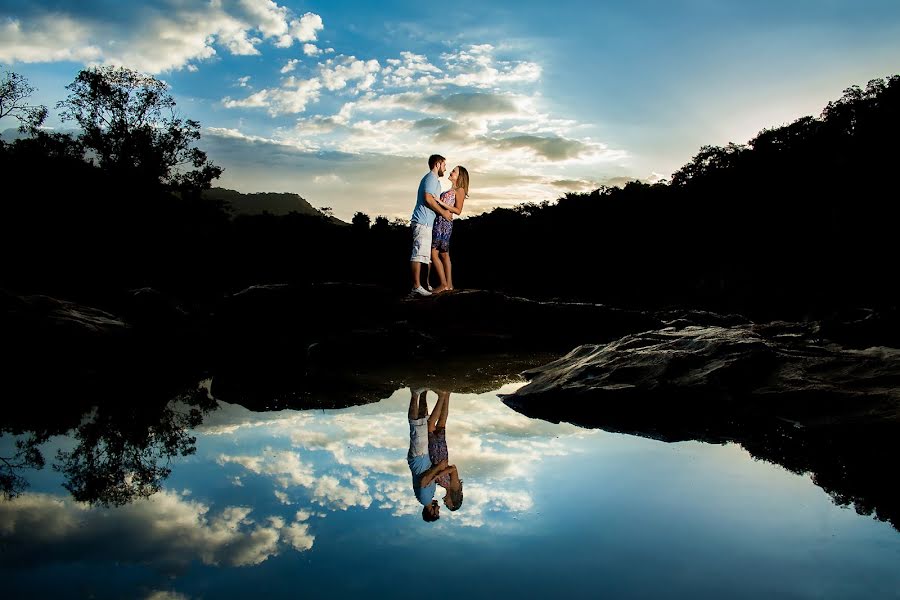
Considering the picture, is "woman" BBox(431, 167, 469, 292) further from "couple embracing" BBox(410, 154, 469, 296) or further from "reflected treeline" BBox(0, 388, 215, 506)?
"reflected treeline" BBox(0, 388, 215, 506)

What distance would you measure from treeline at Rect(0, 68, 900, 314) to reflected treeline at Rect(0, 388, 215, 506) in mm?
21984

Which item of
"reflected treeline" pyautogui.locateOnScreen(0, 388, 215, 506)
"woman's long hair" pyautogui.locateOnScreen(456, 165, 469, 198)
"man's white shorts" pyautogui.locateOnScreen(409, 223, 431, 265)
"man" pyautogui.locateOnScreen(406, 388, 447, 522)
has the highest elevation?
"woman's long hair" pyautogui.locateOnScreen(456, 165, 469, 198)

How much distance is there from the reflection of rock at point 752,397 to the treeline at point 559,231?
2266 cm

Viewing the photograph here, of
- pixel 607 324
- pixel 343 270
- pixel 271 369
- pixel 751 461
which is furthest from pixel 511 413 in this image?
pixel 343 270

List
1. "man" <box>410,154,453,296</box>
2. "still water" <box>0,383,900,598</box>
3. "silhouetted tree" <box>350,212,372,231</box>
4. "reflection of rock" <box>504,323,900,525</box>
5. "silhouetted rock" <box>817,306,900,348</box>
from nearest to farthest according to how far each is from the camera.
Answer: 1. "still water" <box>0,383,900,598</box>
2. "reflection of rock" <box>504,323,900,525</box>
3. "silhouetted rock" <box>817,306,900,348</box>
4. "man" <box>410,154,453,296</box>
5. "silhouetted tree" <box>350,212,372,231</box>

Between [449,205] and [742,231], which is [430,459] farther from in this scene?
[742,231]

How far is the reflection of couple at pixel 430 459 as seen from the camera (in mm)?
3230

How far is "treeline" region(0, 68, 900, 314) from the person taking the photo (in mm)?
31062

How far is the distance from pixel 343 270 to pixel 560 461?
3971 centimetres

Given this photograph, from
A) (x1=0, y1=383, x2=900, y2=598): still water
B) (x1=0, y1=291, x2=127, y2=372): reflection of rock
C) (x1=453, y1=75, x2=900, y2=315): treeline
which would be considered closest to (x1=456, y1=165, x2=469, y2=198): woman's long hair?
(x1=0, y1=291, x2=127, y2=372): reflection of rock

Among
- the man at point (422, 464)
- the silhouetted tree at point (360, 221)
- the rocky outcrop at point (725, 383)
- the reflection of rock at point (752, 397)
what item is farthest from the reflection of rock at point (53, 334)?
the silhouetted tree at point (360, 221)

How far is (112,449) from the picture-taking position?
14.4ft

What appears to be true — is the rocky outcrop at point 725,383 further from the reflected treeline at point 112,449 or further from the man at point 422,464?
the reflected treeline at point 112,449

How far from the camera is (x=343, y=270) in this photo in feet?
140
